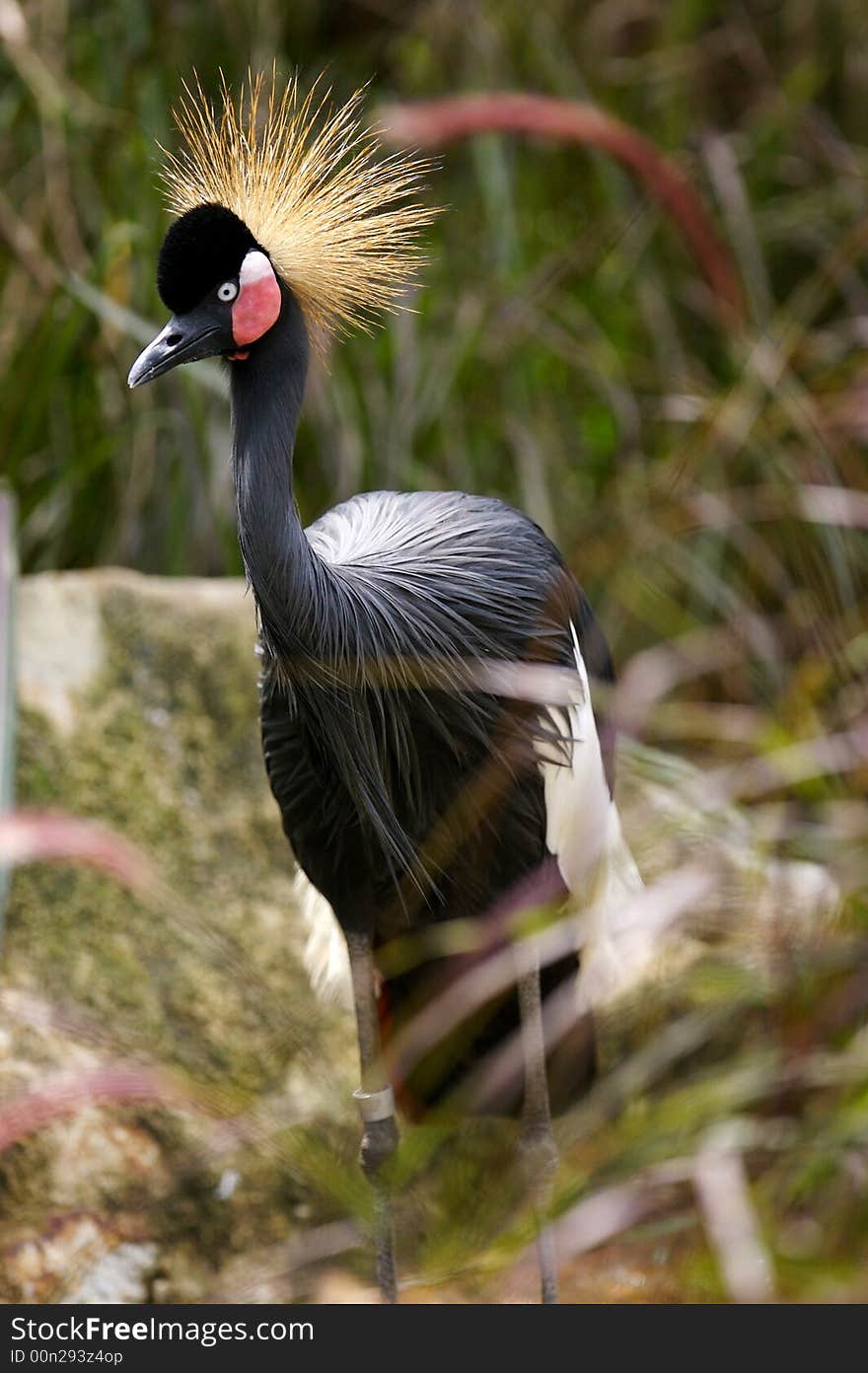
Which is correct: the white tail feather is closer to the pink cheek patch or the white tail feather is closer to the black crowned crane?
the black crowned crane

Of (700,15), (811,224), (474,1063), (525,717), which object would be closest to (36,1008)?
(474,1063)

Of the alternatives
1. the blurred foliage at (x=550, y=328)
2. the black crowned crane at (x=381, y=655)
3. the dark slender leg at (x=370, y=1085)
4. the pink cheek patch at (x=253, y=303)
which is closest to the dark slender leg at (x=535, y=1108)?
the black crowned crane at (x=381, y=655)

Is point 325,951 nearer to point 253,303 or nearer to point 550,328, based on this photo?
point 253,303

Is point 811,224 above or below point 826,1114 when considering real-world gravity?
above

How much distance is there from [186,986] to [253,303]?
0.92 m

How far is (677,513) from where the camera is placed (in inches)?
73.3

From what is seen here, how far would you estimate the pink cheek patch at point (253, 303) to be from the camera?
1.37m

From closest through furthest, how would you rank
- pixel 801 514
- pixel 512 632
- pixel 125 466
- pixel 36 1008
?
pixel 512 632 < pixel 36 1008 < pixel 801 514 < pixel 125 466

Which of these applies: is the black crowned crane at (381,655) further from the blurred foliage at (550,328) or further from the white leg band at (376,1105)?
the blurred foliage at (550,328)

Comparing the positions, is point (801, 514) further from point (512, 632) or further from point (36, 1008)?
point (36, 1008)

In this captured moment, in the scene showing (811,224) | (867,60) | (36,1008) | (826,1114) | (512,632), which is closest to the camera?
(826,1114)

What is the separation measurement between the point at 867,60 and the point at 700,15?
32 cm

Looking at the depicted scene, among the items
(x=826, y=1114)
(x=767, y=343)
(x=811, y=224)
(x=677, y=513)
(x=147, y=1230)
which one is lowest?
(x=147, y=1230)
